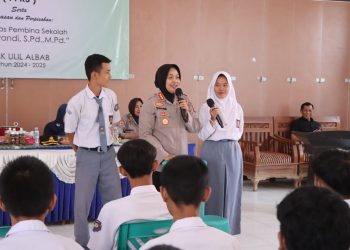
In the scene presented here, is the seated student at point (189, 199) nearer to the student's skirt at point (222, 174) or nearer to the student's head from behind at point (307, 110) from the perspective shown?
the student's skirt at point (222, 174)

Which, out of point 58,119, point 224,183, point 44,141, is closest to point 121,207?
point 224,183

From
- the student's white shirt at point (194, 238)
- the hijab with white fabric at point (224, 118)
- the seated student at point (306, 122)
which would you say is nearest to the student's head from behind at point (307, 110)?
the seated student at point (306, 122)

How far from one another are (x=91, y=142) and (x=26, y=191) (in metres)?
1.85

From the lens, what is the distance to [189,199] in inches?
67.6

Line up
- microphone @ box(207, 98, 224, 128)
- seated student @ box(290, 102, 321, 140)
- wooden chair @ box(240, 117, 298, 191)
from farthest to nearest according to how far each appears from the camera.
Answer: seated student @ box(290, 102, 321, 140), wooden chair @ box(240, 117, 298, 191), microphone @ box(207, 98, 224, 128)

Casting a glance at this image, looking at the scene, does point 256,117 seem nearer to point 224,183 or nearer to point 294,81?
point 294,81

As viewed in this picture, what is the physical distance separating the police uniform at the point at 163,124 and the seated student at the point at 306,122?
3.96 meters

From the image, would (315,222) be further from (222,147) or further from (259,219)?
(259,219)

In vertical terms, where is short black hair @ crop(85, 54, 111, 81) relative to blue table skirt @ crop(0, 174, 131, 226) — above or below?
above

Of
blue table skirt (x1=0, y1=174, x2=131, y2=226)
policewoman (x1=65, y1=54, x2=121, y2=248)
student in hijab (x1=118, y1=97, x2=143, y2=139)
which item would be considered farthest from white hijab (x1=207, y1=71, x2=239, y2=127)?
student in hijab (x1=118, y1=97, x2=143, y2=139)

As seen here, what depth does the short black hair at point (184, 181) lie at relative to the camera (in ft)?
5.62

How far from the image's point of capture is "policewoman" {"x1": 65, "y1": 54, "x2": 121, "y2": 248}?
3367 millimetres

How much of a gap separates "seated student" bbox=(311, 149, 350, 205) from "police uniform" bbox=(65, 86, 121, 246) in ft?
5.79

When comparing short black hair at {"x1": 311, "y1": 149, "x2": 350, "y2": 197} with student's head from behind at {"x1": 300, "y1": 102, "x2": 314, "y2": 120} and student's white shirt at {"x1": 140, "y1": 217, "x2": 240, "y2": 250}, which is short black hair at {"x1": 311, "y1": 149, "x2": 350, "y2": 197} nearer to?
student's white shirt at {"x1": 140, "y1": 217, "x2": 240, "y2": 250}
